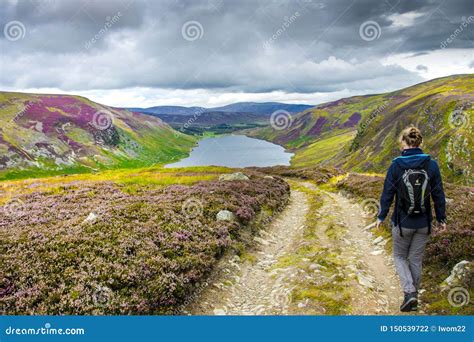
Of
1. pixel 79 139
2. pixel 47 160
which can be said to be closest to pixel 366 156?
pixel 47 160

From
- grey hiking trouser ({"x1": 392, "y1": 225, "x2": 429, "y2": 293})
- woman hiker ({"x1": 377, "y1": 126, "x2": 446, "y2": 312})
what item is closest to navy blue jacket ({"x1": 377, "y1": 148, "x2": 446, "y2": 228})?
woman hiker ({"x1": 377, "y1": 126, "x2": 446, "y2": 312})

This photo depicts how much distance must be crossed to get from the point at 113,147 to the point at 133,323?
201 m

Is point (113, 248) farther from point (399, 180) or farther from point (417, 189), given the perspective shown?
point (417, 189)

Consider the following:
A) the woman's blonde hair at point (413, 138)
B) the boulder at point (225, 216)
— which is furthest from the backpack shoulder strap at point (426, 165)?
the boulder at point (225, 216)

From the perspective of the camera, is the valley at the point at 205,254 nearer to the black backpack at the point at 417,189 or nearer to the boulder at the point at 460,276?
the boulder at the point at 460,276

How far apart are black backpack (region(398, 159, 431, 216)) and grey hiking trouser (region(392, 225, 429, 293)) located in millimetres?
668

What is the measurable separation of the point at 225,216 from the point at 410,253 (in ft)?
35.3

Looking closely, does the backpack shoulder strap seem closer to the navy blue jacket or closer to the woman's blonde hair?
the navy blue jacket

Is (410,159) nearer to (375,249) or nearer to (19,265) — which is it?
(375,249)

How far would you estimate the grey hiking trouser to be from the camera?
32.0ft

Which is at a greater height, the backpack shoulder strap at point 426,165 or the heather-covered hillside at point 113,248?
the backpack shoulder strap at point 426,165

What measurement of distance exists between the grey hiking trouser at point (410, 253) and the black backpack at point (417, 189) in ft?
2.19

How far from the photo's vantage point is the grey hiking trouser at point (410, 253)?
975 cm

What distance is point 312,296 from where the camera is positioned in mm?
11477
